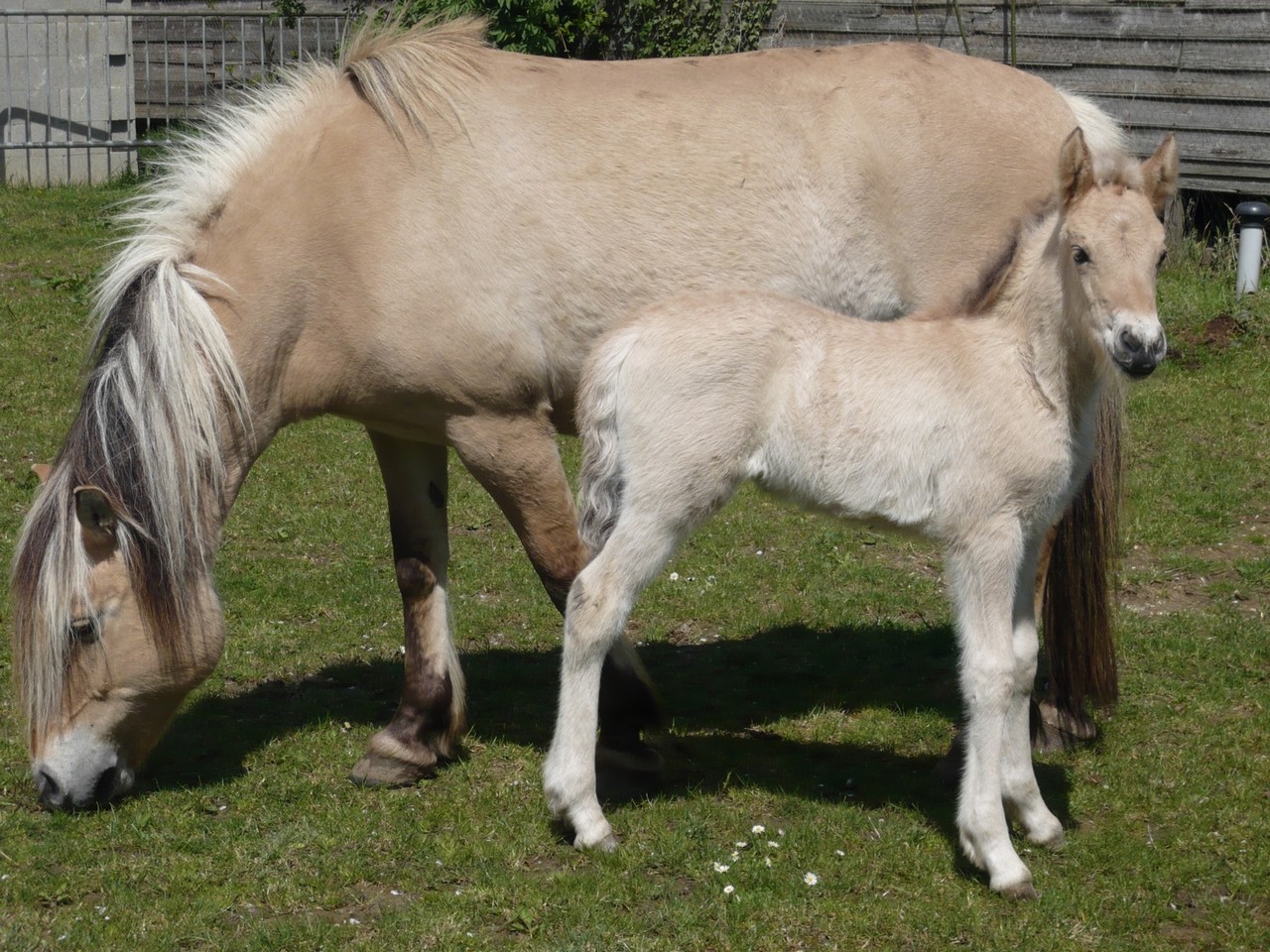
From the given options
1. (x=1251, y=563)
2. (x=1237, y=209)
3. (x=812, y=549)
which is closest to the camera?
(x=1251, y=563)

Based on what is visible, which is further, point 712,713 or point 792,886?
point 712,713

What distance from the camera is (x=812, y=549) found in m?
7.30

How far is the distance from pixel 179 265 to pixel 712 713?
2.72 metres

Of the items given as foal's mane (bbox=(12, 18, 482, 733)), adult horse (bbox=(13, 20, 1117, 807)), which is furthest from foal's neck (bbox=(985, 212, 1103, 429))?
foal's mane (bbox=(12, 18, 482, 733))

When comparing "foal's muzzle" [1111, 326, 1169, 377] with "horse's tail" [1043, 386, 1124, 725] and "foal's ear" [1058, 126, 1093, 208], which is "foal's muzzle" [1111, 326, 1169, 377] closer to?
"foal's ear" [1058, 126, 1093, 208]

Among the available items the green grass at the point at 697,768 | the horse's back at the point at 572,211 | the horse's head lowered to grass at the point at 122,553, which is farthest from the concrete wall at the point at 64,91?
the horse's head lowered to grass at the point at 122,553

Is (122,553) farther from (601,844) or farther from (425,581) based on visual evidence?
(601,844)

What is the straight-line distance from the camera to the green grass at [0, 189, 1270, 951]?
13.0ft

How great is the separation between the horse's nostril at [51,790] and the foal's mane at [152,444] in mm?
160

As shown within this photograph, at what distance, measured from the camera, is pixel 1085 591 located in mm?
5055

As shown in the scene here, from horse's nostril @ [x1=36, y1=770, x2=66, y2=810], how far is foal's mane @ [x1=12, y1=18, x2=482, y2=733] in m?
0.16

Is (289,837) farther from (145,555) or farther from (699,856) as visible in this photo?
(699,856)

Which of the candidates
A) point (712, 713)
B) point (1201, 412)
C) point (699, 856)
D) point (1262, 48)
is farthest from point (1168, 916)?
point (1262, 48)

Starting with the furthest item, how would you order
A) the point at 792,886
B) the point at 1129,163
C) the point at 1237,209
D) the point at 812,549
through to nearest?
the point at 1237,209 < the point at 812,549 < the point at 792,886 < the point at 1129,163
